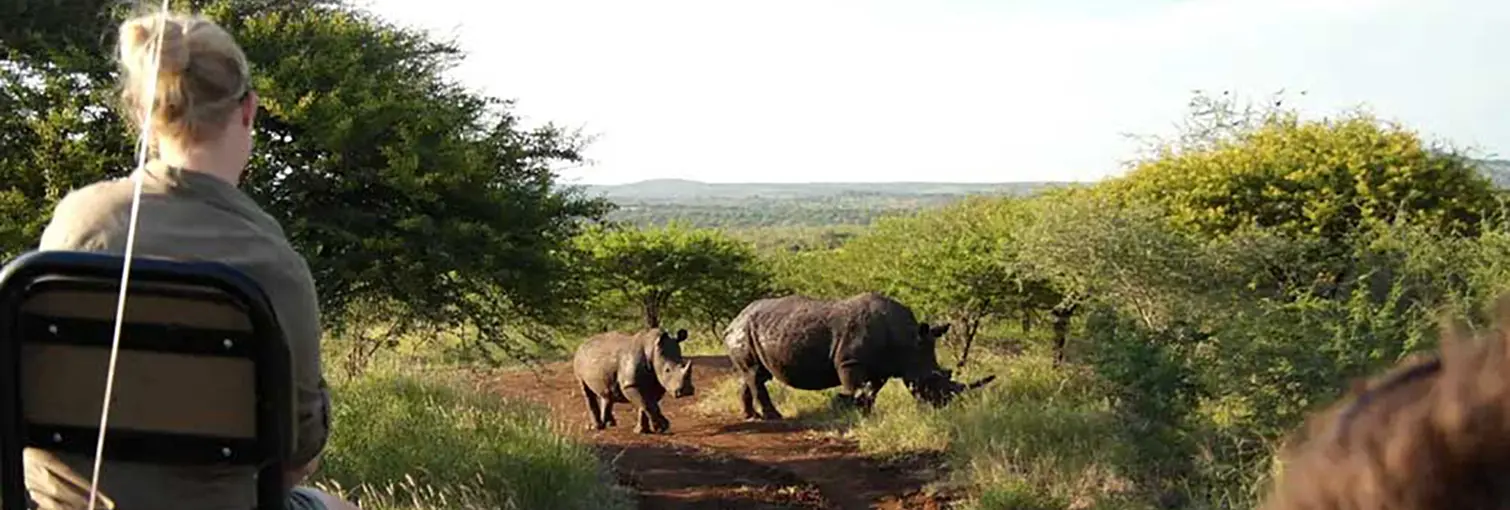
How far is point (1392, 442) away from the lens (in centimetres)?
59

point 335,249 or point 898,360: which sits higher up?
point 335,249

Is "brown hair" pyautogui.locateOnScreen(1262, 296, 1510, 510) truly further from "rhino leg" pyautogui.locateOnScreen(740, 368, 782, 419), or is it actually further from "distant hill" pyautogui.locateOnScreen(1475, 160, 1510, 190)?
"distant hill" pyautogui.locateOnScreen(1475, 160, 1510, 190)

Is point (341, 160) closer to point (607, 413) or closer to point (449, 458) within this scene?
point (449, 458)

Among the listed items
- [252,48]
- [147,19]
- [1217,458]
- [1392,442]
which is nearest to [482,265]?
[252,48]

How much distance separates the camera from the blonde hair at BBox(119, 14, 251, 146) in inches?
84.3

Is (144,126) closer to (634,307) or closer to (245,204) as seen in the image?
(245,204)

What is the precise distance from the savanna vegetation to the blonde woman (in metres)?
5.02

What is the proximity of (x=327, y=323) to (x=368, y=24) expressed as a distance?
2.98 meters

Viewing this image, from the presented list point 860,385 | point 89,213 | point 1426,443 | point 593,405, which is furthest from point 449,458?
point 1426,443

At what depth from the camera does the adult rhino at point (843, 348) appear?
13.5 metres

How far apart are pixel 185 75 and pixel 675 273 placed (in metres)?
23.2

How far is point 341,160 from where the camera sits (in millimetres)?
10805

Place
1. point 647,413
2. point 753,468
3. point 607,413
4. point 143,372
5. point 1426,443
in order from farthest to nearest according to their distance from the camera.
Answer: point 607,413 → point 647,413 → point 753,468 → point 143,372 → point 1426,443

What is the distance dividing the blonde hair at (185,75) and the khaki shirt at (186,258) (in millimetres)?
90
